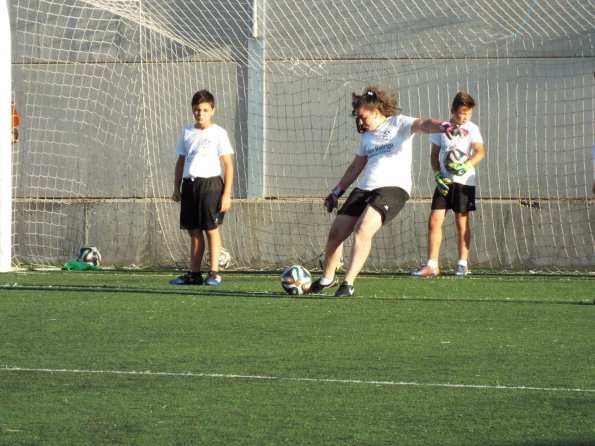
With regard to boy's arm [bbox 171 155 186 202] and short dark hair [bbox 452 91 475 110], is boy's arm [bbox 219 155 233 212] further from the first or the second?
short dark hair [bbox 452 91 475 110]

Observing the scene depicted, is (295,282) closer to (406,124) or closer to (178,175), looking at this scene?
(406,124)

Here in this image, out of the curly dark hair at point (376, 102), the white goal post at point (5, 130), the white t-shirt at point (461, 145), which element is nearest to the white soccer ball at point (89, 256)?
the white goal post at point (5, 130)

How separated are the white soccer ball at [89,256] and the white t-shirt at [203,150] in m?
3.03

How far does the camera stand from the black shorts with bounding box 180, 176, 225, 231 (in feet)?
38.3

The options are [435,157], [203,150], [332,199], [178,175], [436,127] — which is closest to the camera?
[436,127]

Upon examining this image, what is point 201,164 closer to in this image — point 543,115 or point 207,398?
point 543,115

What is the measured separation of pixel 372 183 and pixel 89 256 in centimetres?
521

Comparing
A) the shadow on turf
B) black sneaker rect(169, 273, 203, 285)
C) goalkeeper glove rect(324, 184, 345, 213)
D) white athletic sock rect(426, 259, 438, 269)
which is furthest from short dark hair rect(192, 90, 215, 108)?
white athletic sock rect(426, 259, 438, 269)

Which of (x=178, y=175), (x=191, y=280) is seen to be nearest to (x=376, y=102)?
(x=178, y=175)

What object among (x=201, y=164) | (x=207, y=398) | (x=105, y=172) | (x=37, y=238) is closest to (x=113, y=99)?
(x=105, y=172)

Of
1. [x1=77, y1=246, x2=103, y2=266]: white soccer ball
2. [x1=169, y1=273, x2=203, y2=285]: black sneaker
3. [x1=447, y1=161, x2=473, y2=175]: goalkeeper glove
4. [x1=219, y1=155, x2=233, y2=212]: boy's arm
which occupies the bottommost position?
[x1=169, y1=273, x2=203, y2=285]: black sneaker

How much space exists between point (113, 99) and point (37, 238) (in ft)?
6.19

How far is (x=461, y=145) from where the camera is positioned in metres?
13.2

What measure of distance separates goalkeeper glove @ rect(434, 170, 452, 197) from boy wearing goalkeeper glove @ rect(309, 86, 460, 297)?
5.20 feet
